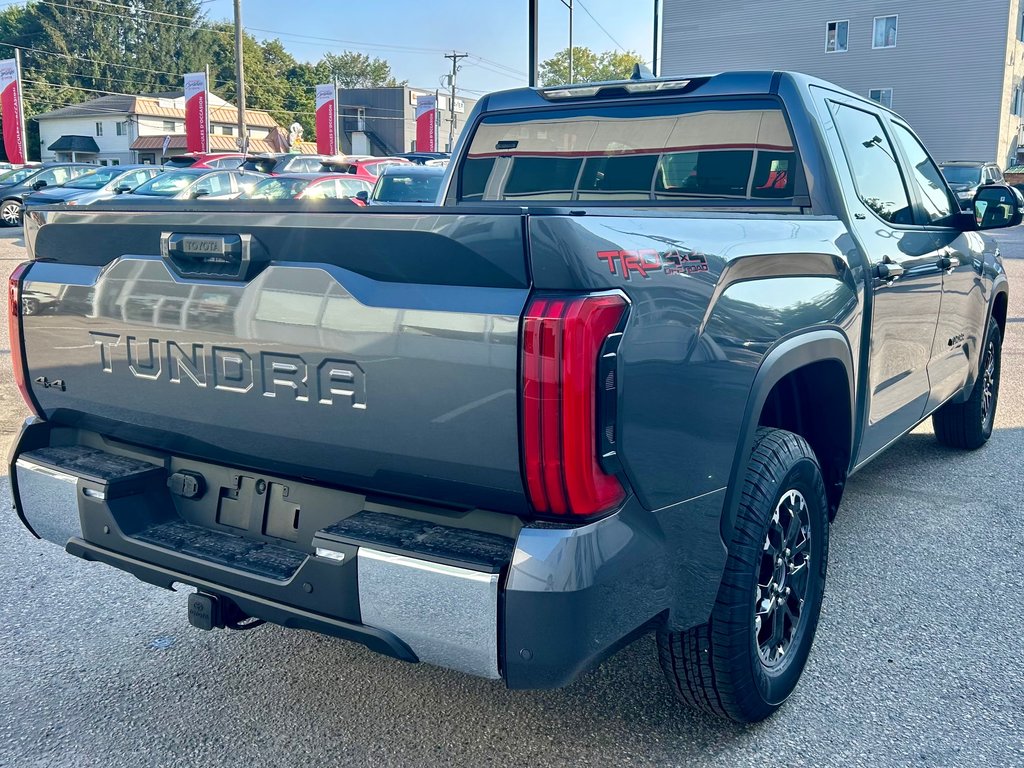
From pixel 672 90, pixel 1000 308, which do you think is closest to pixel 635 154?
pixel 672 90

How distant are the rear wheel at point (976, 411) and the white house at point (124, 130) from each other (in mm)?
69104

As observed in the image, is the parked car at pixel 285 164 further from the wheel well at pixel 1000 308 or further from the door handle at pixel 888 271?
the door handle at pixel 888 271

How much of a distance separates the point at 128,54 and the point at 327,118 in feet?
195

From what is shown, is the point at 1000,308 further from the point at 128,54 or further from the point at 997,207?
the point at 128,54

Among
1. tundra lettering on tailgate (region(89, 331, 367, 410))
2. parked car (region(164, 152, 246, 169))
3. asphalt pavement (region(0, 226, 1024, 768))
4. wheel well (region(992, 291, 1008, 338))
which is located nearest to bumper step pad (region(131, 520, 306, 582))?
tundra lettering on tailgate (region(89, 331, 367, 410))

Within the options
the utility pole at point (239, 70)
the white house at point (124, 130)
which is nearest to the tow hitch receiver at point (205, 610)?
the utility pole at point (239, 70)

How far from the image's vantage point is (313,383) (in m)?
2.31

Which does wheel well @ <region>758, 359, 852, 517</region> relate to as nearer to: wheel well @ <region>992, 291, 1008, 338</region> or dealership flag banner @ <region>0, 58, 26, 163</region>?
wheel well @ <region>992, 291, 1008, 338</region>

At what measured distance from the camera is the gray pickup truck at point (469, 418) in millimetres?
2066

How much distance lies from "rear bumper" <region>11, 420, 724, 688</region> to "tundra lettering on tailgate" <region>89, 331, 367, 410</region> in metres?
0.33

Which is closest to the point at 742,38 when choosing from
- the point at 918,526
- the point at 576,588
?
the point at 918,526

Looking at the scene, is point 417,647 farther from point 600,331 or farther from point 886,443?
point 886,443

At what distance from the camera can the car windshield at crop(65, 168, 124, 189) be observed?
22.8 metres

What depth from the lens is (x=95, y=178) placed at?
23.5 metres
